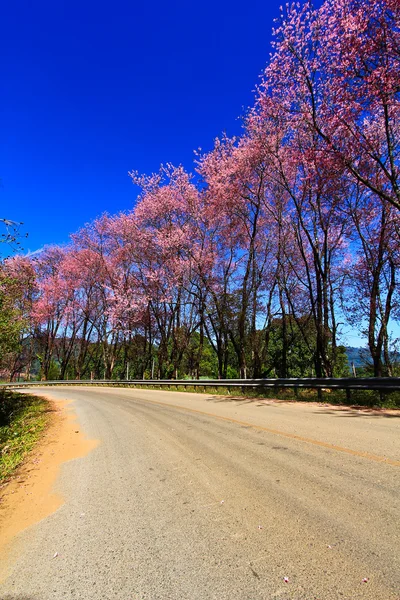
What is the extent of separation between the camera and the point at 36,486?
17.1ft

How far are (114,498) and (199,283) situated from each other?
21654mm

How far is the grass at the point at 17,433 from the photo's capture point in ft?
22.5

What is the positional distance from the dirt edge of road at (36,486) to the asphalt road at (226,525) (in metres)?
0.18

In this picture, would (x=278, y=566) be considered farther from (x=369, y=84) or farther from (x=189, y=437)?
(x=369, y=84)

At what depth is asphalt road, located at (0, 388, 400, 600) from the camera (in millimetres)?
2543

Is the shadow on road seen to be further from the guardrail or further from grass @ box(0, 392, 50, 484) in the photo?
grass @ box(0, 392, 50, 484)

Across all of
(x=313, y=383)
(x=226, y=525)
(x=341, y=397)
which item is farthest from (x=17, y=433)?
(x=341, y=397)

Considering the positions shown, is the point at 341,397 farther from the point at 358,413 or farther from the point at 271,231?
the point at 271,231

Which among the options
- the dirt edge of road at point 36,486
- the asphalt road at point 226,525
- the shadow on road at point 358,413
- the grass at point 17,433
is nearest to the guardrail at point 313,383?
the shadow on road at point 358,413

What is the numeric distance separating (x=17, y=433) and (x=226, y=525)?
887cm

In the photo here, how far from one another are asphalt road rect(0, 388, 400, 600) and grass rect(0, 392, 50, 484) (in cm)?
171

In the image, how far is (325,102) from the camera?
43.5ft

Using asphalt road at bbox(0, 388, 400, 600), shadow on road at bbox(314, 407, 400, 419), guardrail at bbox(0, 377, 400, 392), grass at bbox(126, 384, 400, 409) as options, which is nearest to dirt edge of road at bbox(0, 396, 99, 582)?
asphalt road at bbox(0, 388, 400, 600)

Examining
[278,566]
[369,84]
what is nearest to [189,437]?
[278,566]
